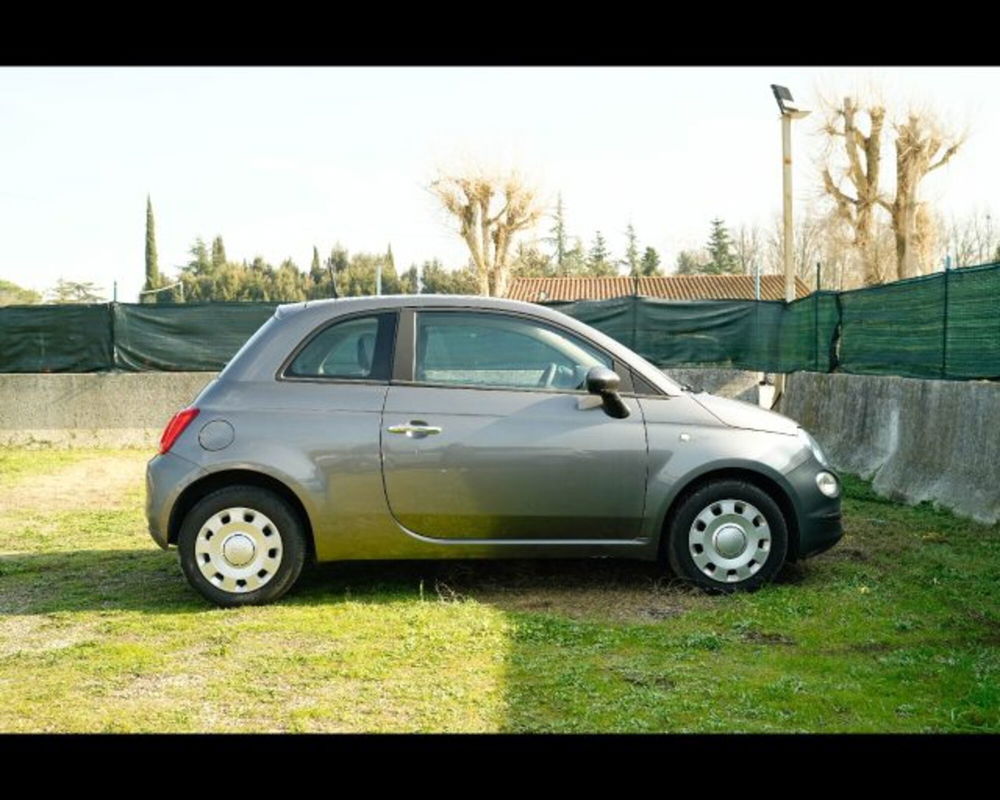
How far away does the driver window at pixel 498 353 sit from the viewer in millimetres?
6203

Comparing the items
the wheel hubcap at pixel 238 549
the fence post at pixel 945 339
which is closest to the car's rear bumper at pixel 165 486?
the wheel hubcap at pixel 238 549

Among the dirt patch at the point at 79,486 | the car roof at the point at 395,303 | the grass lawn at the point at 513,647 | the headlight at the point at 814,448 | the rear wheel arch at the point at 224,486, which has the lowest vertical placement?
the dirt patch at the point at 79,486

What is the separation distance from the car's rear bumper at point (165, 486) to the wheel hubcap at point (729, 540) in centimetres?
281

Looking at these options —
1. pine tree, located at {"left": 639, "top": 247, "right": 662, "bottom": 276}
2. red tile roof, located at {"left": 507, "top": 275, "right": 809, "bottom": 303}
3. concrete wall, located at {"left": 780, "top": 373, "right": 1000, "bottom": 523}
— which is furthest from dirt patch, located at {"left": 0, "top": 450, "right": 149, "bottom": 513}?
pine tree, located at {"left": 639, "top": 247, "right": 662, "bottom": 276}

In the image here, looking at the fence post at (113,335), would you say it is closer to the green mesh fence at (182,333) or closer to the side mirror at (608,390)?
the green mesh fence at (182,333)

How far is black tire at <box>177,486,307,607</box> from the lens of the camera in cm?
596

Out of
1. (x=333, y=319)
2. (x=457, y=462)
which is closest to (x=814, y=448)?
(x=457, y=462)

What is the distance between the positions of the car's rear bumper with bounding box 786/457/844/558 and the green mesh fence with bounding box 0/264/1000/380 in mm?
3146

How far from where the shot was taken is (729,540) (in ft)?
20.1

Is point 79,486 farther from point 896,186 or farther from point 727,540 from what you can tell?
point 896,186

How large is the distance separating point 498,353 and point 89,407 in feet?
38.1

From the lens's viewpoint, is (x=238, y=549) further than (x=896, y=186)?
No

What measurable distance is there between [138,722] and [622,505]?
293 centimetres

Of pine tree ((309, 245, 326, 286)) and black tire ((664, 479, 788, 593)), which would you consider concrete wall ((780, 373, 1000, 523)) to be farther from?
pine tree ((309, 245, 326, 286))
